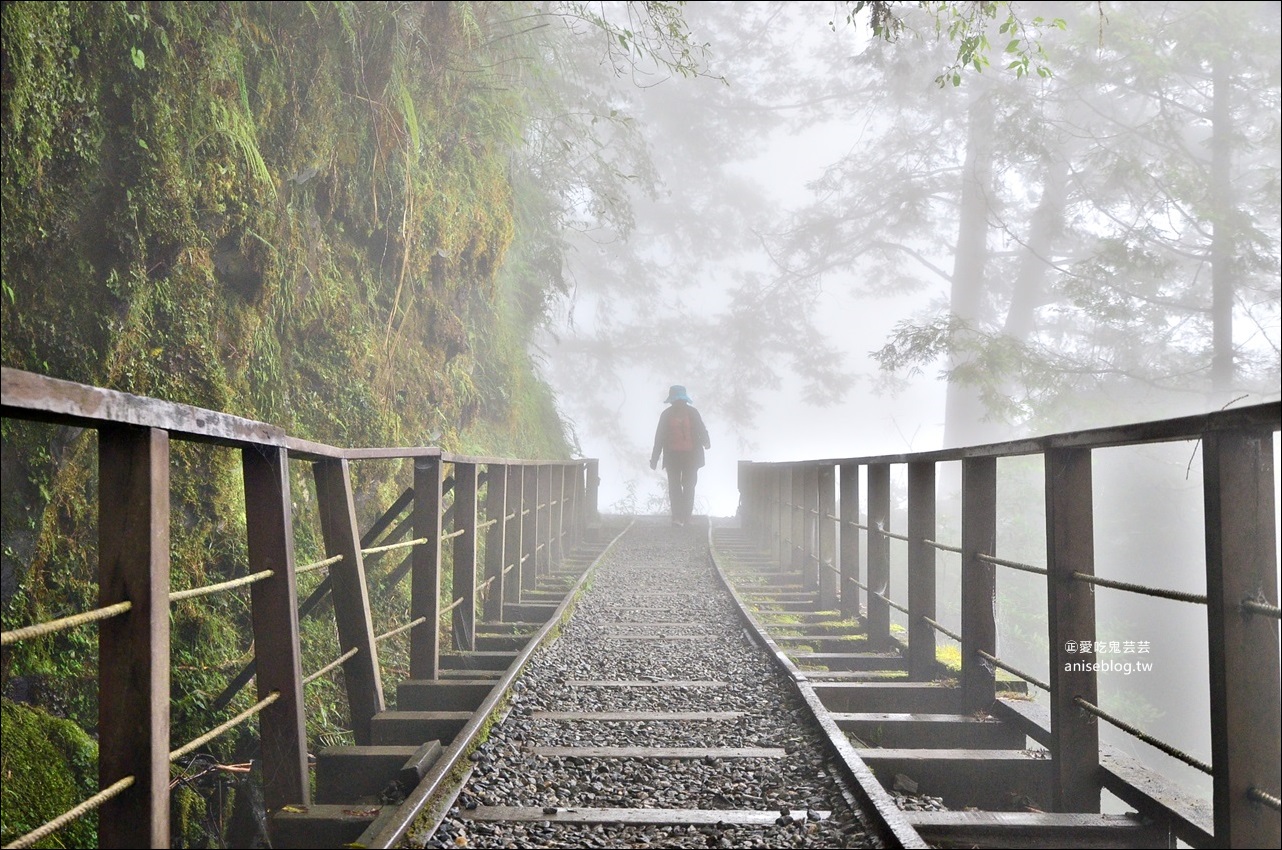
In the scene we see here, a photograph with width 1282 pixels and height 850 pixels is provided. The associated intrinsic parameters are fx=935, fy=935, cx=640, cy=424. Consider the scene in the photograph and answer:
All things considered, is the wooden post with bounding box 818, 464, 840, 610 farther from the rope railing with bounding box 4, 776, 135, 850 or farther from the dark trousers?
the rope railing with bounding box 4, 776, 135, 850

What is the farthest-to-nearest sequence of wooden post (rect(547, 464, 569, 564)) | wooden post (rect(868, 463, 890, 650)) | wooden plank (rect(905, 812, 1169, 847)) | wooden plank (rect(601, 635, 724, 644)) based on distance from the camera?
1. wooden post (rect(547, 464, 569, 564))
2. wooden plank (rect(601, 635, 724, 644))
3. wooden post (rect(868, 463, 890, 650))
4. wooden plank (rect(905, 812, 1169, 847))

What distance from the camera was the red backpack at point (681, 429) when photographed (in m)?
15.1

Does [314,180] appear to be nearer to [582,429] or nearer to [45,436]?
[45,436]

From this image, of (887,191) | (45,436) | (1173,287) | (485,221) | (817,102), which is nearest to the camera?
(45,436)

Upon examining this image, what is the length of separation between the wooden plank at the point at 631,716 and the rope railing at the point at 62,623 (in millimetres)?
2576

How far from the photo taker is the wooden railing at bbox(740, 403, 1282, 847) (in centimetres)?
234

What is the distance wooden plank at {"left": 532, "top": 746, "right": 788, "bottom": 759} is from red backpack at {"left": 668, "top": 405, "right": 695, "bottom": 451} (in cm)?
1126

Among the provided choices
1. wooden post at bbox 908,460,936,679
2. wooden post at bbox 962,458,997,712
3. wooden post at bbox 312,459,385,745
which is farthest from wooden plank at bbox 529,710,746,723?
wooden post at bbox 908,460,936,679

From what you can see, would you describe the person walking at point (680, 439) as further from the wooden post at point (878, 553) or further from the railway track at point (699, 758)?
the wooden post at point (878, 553)

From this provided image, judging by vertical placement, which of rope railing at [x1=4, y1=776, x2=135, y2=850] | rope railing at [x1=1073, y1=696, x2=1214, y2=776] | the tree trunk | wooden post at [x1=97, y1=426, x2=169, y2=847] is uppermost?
the tree trunk

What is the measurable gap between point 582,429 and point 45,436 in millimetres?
33793

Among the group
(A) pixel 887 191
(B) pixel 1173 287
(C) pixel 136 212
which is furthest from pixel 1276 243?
(C) pixel 136 212

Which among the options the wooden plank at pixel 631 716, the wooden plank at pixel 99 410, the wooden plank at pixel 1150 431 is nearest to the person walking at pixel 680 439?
the wooden plank at pixel 631 716

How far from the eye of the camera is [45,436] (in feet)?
12.1
